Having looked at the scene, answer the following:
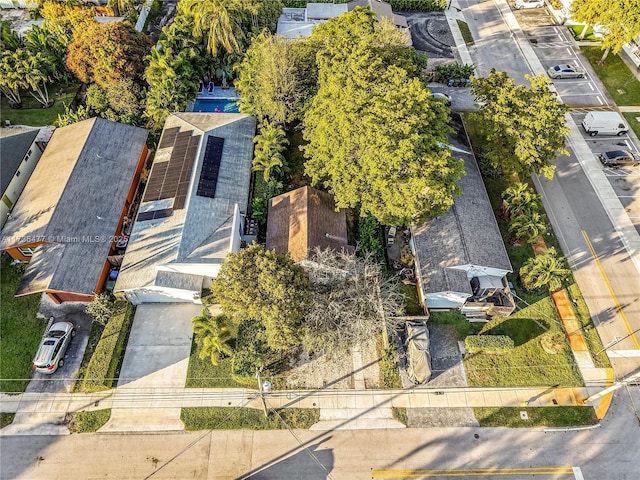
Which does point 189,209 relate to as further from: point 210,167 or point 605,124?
point 605,124

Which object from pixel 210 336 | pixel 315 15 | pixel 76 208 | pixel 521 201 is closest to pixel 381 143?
pixel 521 201

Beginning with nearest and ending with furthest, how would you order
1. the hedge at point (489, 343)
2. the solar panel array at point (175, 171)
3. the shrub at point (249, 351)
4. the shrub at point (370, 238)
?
1. the shrub at point (249, 351)
2. the hedge at point (489, 343)
3. the shrub at point (370, 238)
4. the solar panel array at point (175, 171)

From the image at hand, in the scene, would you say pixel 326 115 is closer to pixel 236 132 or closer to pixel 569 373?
pixel 236 132

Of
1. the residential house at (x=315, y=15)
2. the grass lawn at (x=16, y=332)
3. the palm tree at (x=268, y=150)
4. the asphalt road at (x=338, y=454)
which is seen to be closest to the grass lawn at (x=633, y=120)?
the residential house at (x=315, y=15)

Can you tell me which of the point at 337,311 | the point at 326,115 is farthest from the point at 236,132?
the point at 337,311

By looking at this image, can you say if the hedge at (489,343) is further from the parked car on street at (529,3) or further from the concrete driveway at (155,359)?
the parked car on street at (529,3)

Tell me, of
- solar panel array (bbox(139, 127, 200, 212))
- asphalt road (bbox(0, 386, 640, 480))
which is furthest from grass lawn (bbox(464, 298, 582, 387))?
solar panel array (bbox(139, 127, 200, 212))
